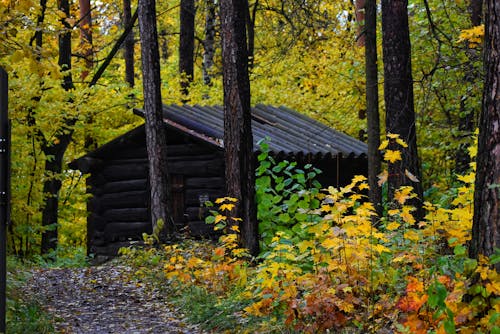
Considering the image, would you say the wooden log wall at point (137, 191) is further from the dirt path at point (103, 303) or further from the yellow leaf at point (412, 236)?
the yellow leaf at point (412, 236)

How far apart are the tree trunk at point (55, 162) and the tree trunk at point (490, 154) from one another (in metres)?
16.4

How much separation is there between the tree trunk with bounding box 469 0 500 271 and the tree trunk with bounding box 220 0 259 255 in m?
6.93

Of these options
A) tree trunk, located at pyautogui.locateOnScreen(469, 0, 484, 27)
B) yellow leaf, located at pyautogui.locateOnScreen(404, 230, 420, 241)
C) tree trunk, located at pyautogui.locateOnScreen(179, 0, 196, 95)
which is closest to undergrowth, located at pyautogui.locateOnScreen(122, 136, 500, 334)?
yellow leaf, located at pyautogui.locateOnScreen(404, 230, 420, 241)

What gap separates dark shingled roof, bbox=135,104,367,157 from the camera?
60.8ft

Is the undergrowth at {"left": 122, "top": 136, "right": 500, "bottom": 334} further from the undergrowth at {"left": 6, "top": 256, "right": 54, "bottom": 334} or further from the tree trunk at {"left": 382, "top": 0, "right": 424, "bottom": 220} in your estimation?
the tree trunk at {"left": 382, "top": 0, "right": 424, "bottom": 220}

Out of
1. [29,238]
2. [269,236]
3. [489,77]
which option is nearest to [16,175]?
[29,238]

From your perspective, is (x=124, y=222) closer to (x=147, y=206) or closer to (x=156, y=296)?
(x=147, y=206)

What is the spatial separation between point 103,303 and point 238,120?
3636 millimetres

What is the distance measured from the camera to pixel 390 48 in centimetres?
1309

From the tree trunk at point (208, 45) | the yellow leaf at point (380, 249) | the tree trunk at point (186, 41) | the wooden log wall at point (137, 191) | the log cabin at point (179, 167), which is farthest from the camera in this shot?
the tree trunk at point (208, 45)

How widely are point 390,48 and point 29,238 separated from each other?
1408 cm

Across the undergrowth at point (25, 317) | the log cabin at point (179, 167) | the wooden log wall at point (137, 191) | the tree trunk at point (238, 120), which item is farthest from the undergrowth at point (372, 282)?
the wooden log wall at point (137, 191)

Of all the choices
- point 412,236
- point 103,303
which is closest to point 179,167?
point 103,303

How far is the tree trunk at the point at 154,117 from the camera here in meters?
15.9
